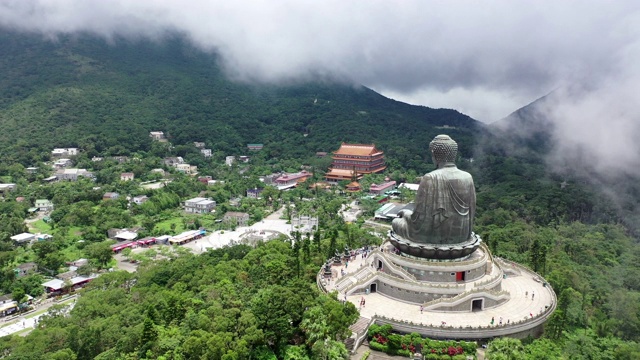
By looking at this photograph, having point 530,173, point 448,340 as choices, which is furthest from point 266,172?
point 448,340

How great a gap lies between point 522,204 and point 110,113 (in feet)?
323

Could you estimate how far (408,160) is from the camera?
106812 mm

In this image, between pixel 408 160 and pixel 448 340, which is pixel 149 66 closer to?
pixel 408 160

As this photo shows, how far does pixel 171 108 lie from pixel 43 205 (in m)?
63.1

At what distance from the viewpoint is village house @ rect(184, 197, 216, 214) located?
7288 centimetres

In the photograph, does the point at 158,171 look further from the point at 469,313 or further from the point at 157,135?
the point at 469,313

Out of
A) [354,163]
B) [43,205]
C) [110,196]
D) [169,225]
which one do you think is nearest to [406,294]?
[169,225]

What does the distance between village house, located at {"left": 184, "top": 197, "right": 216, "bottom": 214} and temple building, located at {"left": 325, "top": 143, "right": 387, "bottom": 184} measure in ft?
99.4

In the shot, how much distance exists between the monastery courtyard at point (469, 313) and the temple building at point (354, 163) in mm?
61066

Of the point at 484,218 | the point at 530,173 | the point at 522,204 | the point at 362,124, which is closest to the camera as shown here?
the point at 484,218

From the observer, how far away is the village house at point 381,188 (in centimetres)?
8534

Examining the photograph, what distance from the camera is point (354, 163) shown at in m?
99.4

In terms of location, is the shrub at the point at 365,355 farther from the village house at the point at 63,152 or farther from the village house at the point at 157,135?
the village house at the point at 157,135

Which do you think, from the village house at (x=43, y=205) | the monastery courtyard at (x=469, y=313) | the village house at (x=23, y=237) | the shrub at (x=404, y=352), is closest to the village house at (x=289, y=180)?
the village house at (x=43, y=205)
